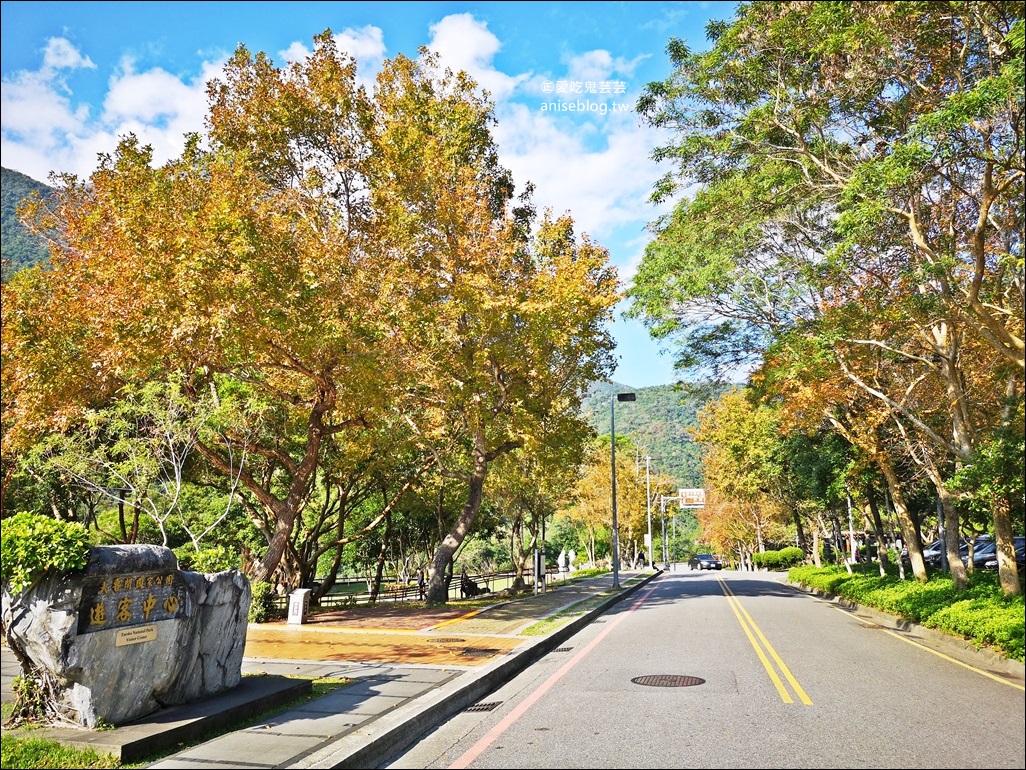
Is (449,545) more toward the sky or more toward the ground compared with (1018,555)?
more toward the sky

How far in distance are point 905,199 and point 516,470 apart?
18.1m

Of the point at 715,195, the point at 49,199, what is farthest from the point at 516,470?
the point at 49,199

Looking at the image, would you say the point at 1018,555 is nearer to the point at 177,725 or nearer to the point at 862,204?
the point at 862,204

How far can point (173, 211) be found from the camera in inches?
586

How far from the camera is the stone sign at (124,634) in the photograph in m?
5.78

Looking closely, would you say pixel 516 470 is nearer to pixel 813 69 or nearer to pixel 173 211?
pixel 173 211

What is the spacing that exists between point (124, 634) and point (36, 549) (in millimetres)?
1149

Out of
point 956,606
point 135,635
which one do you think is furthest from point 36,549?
point 956,606

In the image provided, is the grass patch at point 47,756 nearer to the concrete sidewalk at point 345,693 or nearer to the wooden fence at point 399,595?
the concrete sidewalk at point 345,693

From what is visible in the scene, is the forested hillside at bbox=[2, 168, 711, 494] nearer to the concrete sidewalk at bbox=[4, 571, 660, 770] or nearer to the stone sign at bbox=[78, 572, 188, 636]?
the concrete sidewalk at bbox=[4, 571, 660, 770]

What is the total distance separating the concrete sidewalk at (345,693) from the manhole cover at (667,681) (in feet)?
6.34

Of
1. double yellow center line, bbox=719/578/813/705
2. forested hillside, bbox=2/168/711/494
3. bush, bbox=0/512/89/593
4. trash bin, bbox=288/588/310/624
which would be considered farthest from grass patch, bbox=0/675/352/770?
forested hillside, bbox=2/168/711/494

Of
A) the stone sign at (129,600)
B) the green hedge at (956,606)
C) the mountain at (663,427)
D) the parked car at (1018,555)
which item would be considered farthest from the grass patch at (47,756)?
the mountain at (663,427)

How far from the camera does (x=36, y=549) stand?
5633 millimetres
